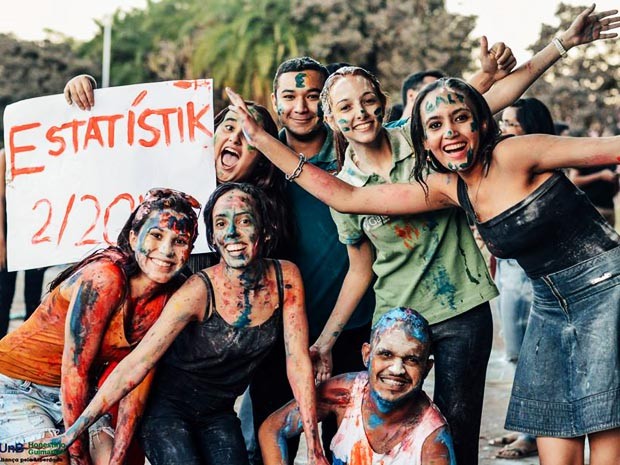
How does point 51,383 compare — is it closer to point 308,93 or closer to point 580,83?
point 308,93

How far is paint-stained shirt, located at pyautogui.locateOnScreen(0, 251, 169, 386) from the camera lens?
3133mm

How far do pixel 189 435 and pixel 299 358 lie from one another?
496 millimetres

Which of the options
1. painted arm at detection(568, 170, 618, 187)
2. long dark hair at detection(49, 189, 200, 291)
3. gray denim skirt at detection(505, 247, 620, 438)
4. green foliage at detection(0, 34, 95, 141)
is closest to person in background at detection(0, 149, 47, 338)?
long dark hair at detection(49, 189, 200, 291)

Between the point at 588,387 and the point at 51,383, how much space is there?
198 centimetres

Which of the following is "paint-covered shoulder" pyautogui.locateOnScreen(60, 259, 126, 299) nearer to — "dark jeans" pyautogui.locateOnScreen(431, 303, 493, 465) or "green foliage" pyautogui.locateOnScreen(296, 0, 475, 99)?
"dark jeans" pyautogui.locateOnScreen(431, 303, 493, 465)

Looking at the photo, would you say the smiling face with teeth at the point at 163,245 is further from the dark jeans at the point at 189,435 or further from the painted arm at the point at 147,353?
the dark jeans at the point at 189,435

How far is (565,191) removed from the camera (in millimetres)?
2828

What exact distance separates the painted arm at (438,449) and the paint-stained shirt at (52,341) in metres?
1.11

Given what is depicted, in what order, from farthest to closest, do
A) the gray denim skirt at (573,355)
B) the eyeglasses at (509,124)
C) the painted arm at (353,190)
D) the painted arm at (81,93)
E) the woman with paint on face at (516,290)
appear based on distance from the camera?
the eyeglasses at (509,124), the woman with paint on face at (516,290), the painted arm at (81,93), the painted arm at (353,190), the gray denim skirt at (573,355)

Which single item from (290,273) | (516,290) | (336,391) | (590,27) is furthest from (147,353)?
(516,290)

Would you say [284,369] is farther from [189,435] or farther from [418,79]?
[418,79]

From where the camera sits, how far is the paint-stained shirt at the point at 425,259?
121 inches

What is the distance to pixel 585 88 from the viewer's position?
19.2 meters

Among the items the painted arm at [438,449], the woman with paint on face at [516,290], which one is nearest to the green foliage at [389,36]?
the woman with paint on face at [516,290]
